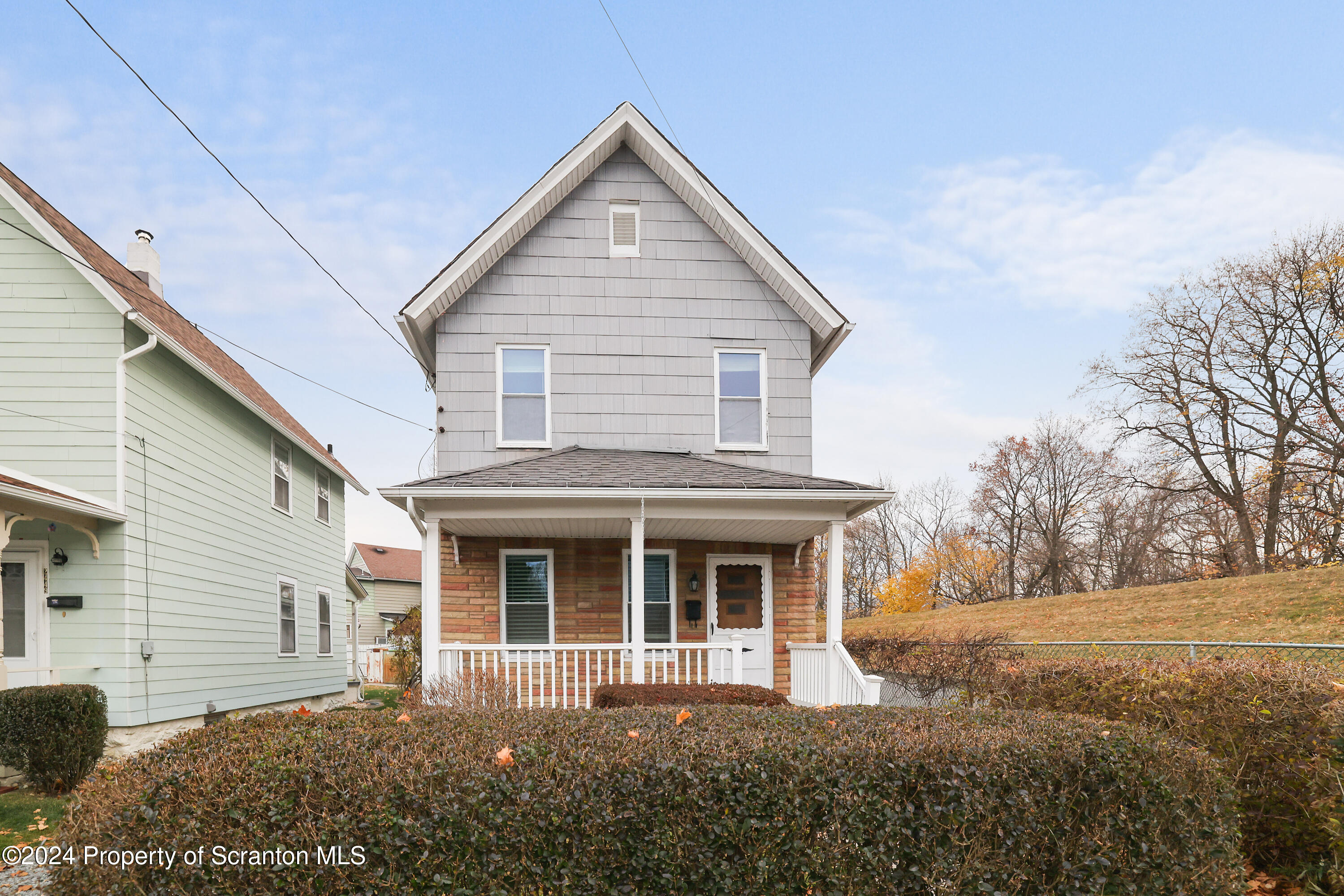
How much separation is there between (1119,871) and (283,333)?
15546 millimetres

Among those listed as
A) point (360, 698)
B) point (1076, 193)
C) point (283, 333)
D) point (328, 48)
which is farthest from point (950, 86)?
point (360, 698)

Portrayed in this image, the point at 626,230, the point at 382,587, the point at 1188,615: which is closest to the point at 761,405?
the point at 626,230

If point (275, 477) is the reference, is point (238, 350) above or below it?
above

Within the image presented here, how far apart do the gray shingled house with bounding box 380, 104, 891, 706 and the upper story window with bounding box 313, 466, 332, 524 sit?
6.59 metres

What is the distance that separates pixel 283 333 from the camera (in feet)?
51.8

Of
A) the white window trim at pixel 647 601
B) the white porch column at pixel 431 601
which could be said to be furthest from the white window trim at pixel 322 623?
the white porch column at pixel 431 601

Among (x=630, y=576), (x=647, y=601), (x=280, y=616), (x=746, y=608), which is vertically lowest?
(x=280, y=616)

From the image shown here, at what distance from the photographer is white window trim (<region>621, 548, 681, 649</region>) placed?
11.3 meters

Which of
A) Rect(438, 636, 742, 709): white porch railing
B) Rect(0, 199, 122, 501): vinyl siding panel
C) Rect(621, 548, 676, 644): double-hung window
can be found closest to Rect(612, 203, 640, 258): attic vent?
Rect(621, 548, 676, 644): double-hung window

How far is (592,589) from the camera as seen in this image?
37.5 ft

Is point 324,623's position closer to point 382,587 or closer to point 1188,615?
point 1188,615

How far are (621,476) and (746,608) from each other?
3249 millimetres

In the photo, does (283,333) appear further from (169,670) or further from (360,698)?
(360,698)

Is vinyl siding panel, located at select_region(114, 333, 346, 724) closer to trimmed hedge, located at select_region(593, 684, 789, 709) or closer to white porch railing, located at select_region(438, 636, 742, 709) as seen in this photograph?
white porch railing, located at select_region(438, 636, 742, 709)
